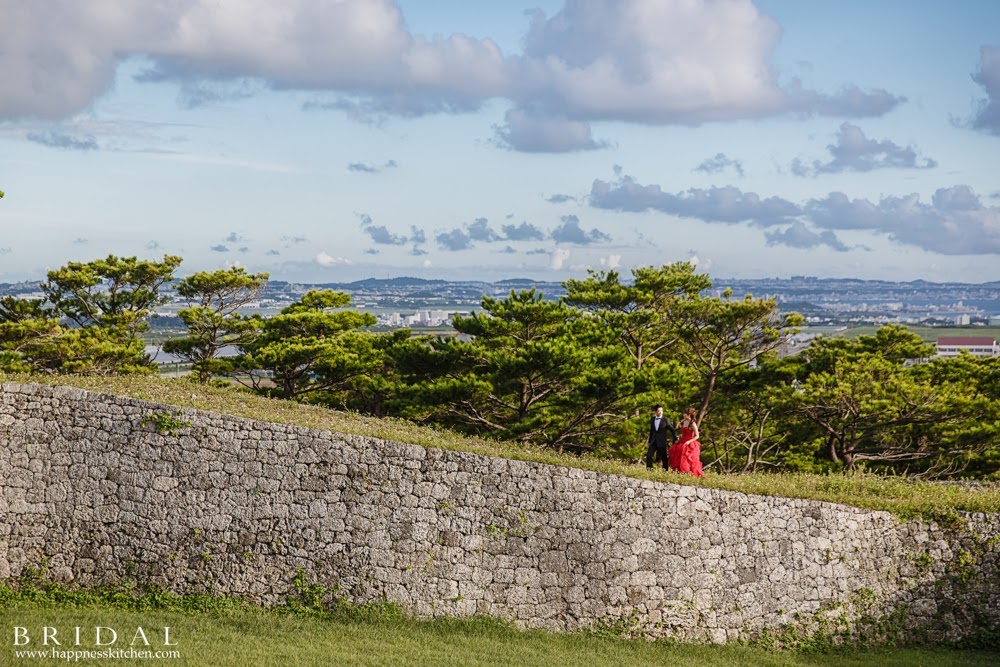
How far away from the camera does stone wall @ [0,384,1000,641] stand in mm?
12695

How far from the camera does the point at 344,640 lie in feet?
37.9

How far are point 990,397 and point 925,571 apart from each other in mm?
15871

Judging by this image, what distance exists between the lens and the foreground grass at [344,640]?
10883 millimetres

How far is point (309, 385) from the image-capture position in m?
31.2

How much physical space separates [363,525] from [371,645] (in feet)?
5.71

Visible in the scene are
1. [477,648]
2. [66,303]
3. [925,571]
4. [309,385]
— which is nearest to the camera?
[477,648]

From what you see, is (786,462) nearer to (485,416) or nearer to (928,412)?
(928,412)

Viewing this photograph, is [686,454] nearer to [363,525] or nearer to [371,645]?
[363,525]

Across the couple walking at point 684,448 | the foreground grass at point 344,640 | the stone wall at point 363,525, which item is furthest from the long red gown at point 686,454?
the foreground grass at point 344,640

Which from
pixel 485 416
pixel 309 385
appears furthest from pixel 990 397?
pixel 309 385

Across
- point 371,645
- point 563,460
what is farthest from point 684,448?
point 371,645

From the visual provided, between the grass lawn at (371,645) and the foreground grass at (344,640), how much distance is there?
12 millimetres

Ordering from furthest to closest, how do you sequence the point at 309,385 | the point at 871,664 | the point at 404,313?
the point at 404,313 < the point at 309,385 < the point at 871,664

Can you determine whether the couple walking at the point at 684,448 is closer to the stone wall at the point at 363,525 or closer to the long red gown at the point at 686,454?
the long red gown at the point at 686,454
